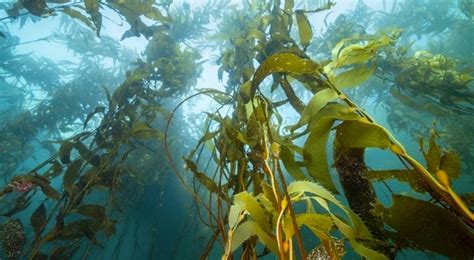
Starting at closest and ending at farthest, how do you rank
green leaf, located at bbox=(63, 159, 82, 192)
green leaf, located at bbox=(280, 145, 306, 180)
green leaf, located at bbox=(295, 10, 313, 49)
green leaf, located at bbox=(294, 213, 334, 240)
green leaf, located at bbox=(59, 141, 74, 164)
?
1. green leaf, located at bbox=(294, 213, 334, 240)
2. green leaf, located at bbox=(280, 145, 306, 180)
3. green leaf, located at bbox=(295, 10, 313, 49)
4. green leaf, located at bbox=(63, 159, 82, 192)
5. green leaf, located at bbox=(59, 141, 74, 164)

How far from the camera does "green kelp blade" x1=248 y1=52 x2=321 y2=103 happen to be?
897 mm

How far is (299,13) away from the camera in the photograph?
5.46 ft

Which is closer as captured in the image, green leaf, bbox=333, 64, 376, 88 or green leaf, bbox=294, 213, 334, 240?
green leaf, bbox=294, 213, 334, 240

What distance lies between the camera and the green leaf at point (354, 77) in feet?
3.92

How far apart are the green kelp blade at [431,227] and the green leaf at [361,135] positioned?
17 centimetres

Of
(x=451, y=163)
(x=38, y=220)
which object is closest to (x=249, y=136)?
(x=451, y=163)

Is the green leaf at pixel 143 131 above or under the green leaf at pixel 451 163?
above

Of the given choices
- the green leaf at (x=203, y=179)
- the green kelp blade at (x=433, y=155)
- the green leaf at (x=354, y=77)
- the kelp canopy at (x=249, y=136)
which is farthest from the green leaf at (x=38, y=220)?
the green kelp blade at (x=433, y=155)

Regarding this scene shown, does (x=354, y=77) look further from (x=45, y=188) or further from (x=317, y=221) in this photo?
(x=45, y=188)

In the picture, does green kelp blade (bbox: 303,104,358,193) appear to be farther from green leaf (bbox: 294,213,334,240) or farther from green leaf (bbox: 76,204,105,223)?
green leaf (bbox: 76,204,105,223)

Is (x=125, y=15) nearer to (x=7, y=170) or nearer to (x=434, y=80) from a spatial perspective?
(x=434, y=80)

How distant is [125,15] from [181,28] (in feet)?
7.67

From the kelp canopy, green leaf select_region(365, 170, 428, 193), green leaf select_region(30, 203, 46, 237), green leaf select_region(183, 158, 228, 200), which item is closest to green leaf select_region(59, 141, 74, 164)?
the kelp canopy

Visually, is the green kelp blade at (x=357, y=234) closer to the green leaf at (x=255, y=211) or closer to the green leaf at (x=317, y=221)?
the green leaf at (x=317, y=221)
